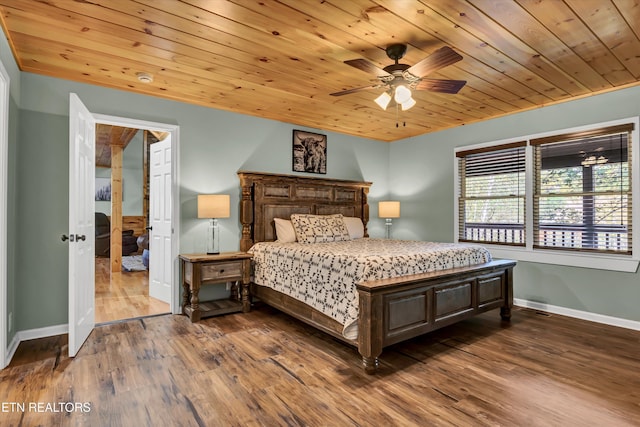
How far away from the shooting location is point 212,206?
386 cm

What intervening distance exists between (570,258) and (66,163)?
541 cm

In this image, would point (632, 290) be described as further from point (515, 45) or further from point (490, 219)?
point (515, 45)

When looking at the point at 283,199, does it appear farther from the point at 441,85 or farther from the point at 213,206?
the point at 441,85

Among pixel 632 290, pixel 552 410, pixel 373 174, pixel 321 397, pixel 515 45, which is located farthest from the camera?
pixel 373 174

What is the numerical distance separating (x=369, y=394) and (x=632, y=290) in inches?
Result: 123

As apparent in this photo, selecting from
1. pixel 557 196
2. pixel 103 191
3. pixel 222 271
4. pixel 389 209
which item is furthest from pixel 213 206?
pixel 103 191

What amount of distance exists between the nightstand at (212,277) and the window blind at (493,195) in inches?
123

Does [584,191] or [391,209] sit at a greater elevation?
[584,191]

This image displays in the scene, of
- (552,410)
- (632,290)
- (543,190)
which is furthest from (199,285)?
(632,290)

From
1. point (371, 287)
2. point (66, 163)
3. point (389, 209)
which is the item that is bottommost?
point (371, 287)

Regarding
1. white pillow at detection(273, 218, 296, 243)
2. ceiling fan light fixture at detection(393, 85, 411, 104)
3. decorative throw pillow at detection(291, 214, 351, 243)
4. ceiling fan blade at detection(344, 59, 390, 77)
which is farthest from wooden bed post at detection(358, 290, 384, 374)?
white pillow at detection(273, 218, 296, 243)

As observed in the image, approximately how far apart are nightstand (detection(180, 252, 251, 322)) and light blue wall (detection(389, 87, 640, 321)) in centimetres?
296

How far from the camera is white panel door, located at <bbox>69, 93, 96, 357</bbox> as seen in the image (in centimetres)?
272

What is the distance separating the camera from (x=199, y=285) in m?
3.68
